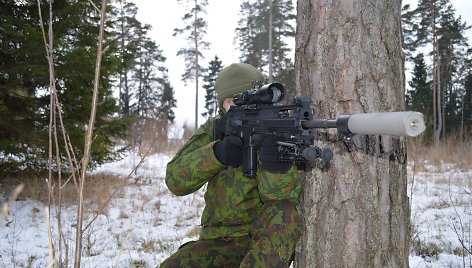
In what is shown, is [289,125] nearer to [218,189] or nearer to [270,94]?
[270,94]

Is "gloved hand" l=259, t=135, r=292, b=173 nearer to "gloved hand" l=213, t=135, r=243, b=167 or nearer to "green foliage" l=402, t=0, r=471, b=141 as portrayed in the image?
"gloved hand" l=213, t=135, r=243, b=167

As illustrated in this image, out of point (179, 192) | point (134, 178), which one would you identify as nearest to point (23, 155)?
point (134, 178)

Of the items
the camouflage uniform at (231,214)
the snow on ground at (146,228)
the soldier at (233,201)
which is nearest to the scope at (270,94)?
the soldier at (233,201)

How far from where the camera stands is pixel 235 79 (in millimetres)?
2482

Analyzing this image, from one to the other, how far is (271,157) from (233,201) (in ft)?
1.95

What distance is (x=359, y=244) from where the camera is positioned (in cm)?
201

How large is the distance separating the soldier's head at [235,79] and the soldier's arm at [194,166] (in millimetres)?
306

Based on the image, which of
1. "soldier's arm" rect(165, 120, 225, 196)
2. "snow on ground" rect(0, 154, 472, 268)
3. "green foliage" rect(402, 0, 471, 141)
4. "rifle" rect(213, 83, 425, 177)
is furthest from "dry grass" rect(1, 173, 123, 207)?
"green foliage" rect(402, 0, 471, 141)

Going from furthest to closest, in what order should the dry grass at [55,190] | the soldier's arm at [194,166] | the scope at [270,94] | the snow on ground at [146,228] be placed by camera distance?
the dry grass at [55,190] < the snow on ground at [146,228] < the soldier's arm at [194,166] < the scope at [270,94]

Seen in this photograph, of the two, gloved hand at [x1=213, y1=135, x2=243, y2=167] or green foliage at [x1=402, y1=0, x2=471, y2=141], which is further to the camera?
green foliage at [x1=402, y1=0, x2=471, y2=141]

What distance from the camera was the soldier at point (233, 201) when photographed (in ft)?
6.81

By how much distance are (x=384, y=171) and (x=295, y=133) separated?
60cm

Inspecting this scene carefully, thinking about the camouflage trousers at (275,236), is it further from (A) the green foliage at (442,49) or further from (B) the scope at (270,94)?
(A) the green foliage at (442,49)

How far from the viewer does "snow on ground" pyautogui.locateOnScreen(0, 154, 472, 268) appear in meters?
3.99
